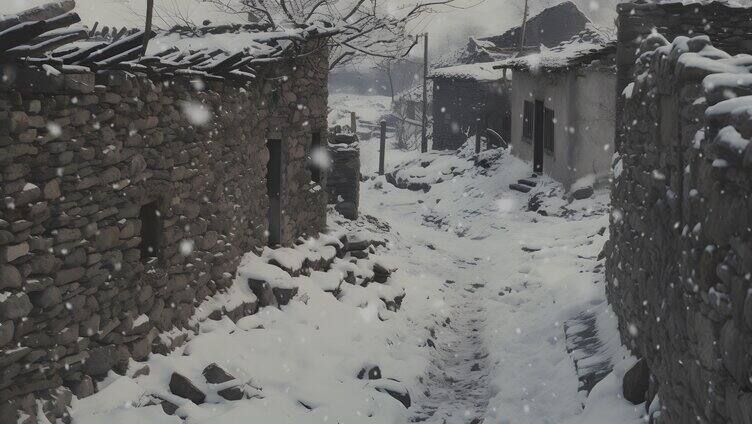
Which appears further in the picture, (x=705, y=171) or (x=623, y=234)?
(x=623, y=234)

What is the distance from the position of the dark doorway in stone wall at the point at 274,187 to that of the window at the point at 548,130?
827cm

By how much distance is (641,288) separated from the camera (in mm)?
5750

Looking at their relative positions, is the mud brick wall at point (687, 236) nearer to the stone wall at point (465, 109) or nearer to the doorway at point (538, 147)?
the doorway at point (538, 147)

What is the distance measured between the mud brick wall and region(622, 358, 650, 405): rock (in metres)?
0.08

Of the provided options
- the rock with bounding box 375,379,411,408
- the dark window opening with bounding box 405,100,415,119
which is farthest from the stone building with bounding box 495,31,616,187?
the dark window opening with bounding box 405,100,415,119

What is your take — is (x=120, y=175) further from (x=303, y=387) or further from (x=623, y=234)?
(x=623, y=234)

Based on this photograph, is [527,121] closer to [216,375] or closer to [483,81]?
[483,81]

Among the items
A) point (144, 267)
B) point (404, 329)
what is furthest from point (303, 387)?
point (404, 329)

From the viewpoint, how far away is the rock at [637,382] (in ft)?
17.6

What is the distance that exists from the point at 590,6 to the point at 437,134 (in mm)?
46927

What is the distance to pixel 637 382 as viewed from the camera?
537 centimetres

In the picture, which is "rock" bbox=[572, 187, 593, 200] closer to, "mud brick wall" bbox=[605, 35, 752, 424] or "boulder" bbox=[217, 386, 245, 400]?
"mud brick wall" bbox=[605, 35, 752, 424]

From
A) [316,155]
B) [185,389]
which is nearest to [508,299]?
[316,155]

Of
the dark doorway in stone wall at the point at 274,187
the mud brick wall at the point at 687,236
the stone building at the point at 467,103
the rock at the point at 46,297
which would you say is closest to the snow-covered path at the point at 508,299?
the mud brick wall at the point at 687,236
